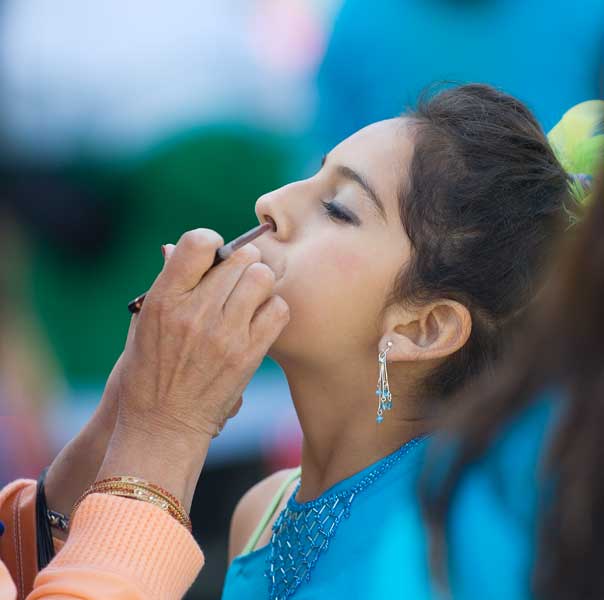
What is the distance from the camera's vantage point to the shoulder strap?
1374 mm

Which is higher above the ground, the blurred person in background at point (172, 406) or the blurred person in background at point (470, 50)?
the blurred person in background at point (470, 50)

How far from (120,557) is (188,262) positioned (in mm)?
334

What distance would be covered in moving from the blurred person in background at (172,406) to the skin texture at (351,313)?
0.34 ft

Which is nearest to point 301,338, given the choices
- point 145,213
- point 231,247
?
point 231,247

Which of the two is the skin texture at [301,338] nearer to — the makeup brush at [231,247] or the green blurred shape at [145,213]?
the makeup brush at [231,247]

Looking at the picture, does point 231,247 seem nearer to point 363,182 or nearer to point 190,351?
point 190,351

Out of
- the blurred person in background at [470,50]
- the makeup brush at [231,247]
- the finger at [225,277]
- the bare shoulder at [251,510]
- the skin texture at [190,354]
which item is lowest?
the bare shoulder at [251,510]

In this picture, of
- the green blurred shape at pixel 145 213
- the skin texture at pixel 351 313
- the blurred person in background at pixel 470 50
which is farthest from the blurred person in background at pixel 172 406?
the green blurred shape at pixel 145 213

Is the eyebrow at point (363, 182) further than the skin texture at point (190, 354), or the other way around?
the eyebrow at point (363, 182)

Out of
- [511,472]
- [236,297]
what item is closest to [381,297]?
[236,297]

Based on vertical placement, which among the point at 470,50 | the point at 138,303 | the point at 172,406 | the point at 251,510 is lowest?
the point at 251,510

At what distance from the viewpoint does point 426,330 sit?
1.19 metres

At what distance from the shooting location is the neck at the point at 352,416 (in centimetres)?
120

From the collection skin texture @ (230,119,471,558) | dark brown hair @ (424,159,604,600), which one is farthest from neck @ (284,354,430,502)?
dark brown hair @ (424,159,604,600)
